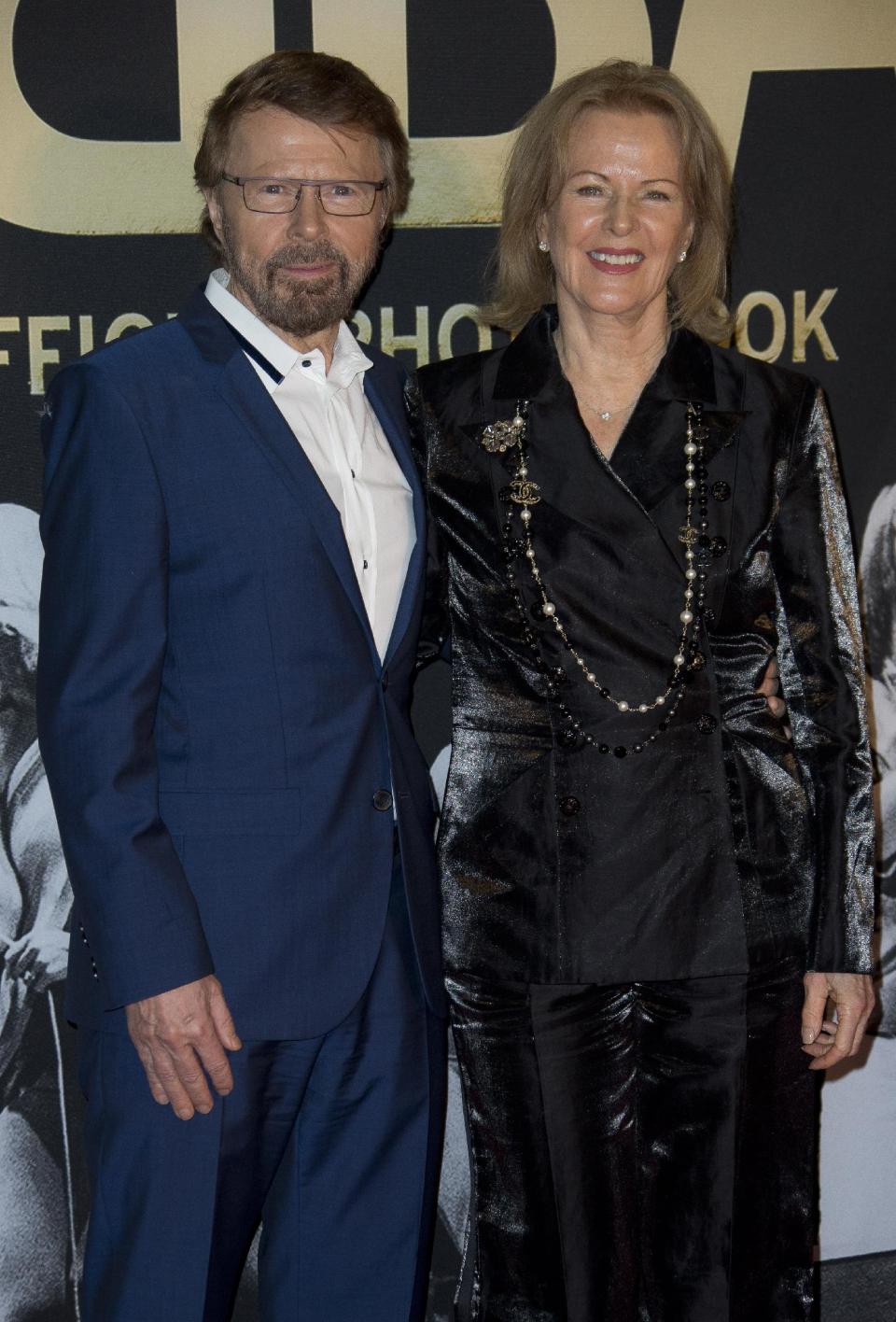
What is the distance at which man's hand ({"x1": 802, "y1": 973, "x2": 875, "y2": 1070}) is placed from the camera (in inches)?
70.4

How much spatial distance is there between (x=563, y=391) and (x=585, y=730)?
0.45 m

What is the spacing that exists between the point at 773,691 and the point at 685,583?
23 cm

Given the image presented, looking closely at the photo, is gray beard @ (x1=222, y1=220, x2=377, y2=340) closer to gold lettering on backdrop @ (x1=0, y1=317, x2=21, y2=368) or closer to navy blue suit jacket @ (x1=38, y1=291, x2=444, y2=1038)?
navy blue suit jacket @ (x1=38, y1=291, x2=444, y2=1038)

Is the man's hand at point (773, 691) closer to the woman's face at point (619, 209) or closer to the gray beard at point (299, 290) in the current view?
the woman's face at point (619, 209)

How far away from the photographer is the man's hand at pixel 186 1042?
1620 millimetres

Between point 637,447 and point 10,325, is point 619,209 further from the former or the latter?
point 10,325

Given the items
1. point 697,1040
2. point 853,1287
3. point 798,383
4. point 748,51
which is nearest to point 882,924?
point 853,1287

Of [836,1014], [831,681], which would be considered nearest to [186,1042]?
[836,1014]

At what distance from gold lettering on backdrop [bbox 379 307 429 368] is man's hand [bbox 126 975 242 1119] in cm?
120

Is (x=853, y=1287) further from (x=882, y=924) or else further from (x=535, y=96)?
(x=535, y=96)

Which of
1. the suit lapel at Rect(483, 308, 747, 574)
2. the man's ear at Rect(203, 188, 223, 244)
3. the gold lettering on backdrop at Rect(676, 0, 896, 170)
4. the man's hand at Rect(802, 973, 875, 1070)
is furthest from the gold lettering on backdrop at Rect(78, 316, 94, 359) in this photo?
the man's hand at Rect(802, 973, 875, 1070)

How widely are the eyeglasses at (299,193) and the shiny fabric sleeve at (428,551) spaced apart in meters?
0.26

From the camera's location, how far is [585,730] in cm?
176

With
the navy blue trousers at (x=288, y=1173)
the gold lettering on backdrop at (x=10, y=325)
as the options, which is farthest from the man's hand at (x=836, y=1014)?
the gold lettering on backdrop at (x=10, y=325)
